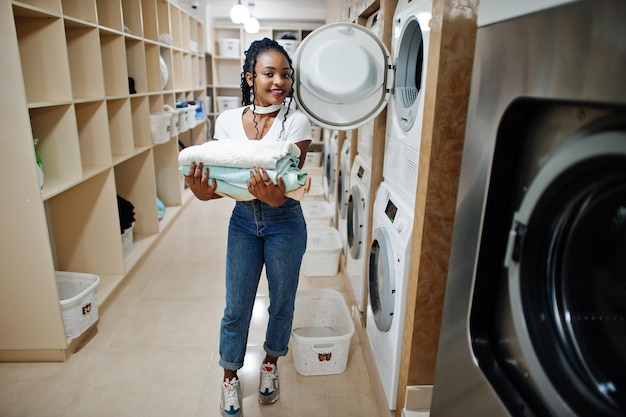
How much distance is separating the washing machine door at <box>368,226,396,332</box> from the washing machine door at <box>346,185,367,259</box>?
299 mm

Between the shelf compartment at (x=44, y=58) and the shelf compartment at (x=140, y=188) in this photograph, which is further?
the shelf compartment at (x=140, y=188)

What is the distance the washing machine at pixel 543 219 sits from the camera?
549 millimetres

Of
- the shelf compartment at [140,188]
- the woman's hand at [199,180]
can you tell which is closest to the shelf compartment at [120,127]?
the shelf compartment at [140,188]

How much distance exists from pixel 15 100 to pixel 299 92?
114 cm

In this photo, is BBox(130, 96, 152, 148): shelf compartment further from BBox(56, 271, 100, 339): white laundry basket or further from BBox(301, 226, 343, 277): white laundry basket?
BBox(301, 226, 343, 277): white laundry basket

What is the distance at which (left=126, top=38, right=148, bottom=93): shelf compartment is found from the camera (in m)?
3.19

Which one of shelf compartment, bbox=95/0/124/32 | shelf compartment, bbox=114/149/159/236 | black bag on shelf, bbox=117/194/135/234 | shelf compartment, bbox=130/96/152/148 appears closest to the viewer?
shelf compartment, bbox=95/0/124/32

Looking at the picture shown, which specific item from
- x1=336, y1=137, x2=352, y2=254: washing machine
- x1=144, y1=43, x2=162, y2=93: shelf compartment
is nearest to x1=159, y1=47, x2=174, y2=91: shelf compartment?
x1=144, y1=43, x2=162, y2=93: shelf compartment

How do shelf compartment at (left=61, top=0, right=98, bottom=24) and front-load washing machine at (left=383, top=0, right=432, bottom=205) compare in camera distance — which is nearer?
front-load washing machine at (left=383, top=0, right=432, bottom=205)

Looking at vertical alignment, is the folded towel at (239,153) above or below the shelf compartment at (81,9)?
below

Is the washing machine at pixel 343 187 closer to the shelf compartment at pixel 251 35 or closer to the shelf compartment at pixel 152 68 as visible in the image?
the shelf compartment at pixel 152 68

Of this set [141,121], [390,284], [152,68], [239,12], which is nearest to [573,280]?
[390,284]

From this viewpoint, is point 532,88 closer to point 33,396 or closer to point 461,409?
point 461,409

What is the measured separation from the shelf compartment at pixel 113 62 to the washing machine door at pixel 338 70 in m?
1.62
